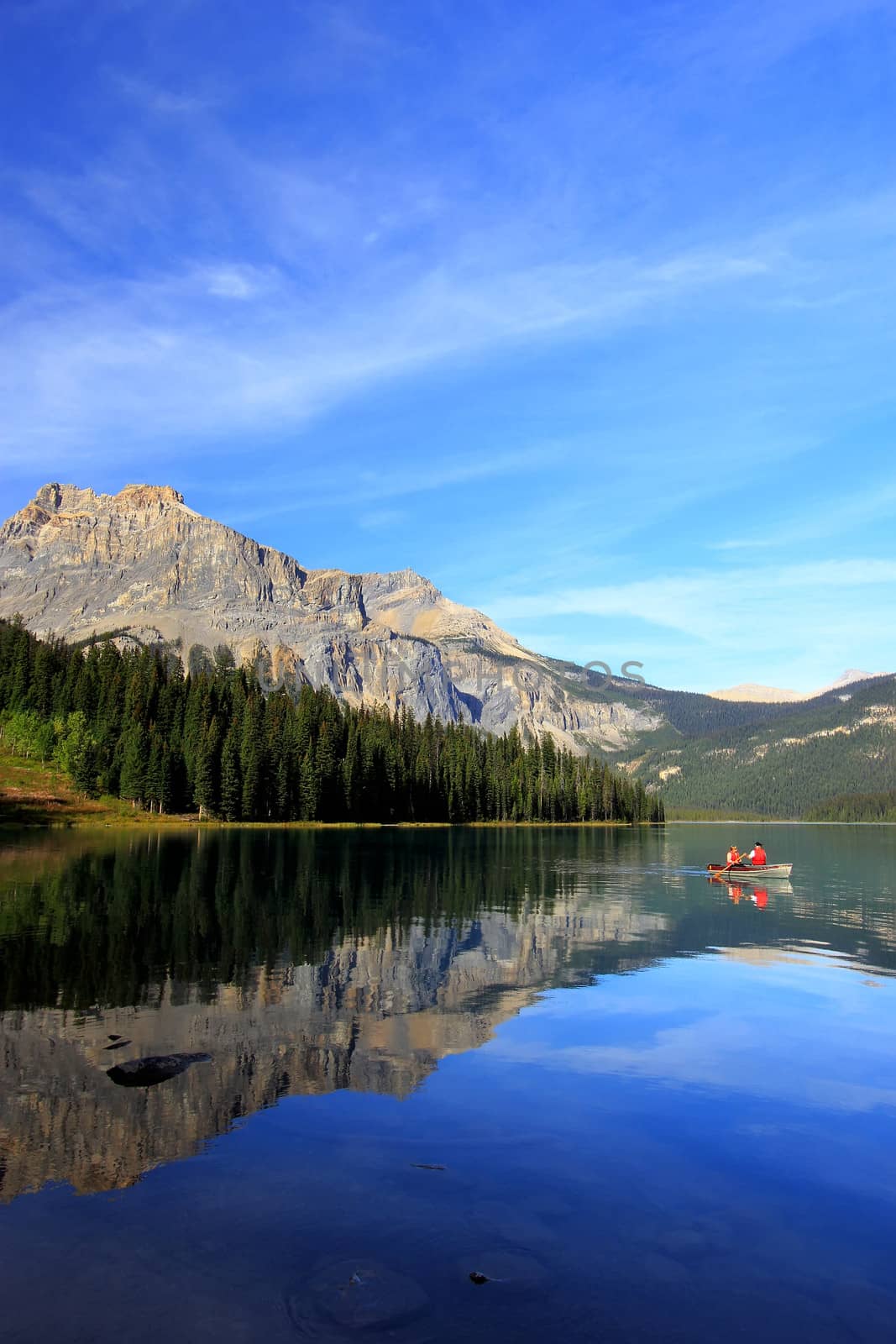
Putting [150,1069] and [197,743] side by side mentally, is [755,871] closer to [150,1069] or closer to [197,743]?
[150,1069]

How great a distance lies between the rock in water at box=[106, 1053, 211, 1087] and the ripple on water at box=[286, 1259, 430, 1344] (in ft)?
26.8

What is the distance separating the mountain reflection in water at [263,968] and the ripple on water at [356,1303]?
4.60m

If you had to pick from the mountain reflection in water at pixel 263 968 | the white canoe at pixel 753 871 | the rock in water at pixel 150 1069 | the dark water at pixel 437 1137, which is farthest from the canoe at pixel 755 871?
the rock in water at pixel 150 1069

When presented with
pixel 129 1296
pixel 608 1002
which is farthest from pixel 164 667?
pixel 129 1296

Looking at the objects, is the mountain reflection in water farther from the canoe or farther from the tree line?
the tree line

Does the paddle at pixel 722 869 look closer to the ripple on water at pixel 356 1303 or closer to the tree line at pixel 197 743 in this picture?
the ripple on water at pixel 356 1303

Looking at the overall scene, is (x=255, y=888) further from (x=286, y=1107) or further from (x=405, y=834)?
(x=405, y=834)

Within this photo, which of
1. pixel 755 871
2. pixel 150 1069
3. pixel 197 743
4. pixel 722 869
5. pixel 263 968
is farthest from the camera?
pixel 197 743

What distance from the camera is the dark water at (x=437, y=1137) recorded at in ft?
35.7

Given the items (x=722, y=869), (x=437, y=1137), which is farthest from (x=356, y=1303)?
(x=722, y=869)

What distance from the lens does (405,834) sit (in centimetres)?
14212

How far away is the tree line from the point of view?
14812cm

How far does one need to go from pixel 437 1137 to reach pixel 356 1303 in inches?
224

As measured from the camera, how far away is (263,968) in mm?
30688
